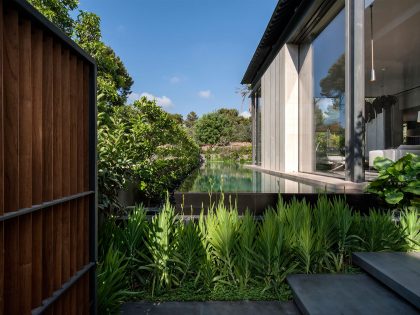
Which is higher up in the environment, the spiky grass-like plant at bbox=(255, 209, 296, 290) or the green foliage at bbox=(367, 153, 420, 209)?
the green foliage at bbox=(367, 153, 420, 209)

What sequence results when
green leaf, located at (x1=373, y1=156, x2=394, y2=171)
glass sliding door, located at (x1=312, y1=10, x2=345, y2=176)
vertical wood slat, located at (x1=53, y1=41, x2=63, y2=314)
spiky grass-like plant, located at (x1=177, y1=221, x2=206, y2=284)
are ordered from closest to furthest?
1. vertical wood slat, located at (x1=53, y1=41, x2=63, y2=314)
2. spiky grass-like plant, located at (x1=177, y1=221, x2=206, y2=284)
3. green leaf, located at (x1=373, y1=156, x2=394, y2=171)
4. glass sliding door, located at (x1=312, y1=10, x2=345, y2=176)

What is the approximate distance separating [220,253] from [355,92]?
4.13m

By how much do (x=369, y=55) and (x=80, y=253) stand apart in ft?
32.6

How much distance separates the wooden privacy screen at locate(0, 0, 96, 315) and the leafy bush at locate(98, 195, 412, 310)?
2.66 ft

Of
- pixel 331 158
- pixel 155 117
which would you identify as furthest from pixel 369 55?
pixel 155 117

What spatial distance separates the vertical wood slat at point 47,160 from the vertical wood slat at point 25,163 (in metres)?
0.15

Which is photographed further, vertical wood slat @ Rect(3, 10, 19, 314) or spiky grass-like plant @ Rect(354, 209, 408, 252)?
spiky grass-like plant @ Rect(354, 209, 408, 252)

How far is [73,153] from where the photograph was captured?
1801mm

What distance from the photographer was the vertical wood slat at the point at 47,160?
59.3 inches

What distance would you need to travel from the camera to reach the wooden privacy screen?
1254mm

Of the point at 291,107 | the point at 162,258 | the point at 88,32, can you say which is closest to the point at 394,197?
the point at 162,258

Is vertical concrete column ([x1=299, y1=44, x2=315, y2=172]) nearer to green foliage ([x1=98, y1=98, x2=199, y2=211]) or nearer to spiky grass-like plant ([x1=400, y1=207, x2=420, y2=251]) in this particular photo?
green foliage ([x1=98, y1=98, x2=199, y2=211])

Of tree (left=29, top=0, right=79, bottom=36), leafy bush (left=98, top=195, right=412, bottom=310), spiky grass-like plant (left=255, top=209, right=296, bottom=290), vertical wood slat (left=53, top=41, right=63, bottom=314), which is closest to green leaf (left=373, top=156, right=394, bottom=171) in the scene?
leafy bush (left=98, top=195, right=412, bottom=310)

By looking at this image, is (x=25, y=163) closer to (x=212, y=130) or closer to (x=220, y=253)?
(x=220, y=253)
